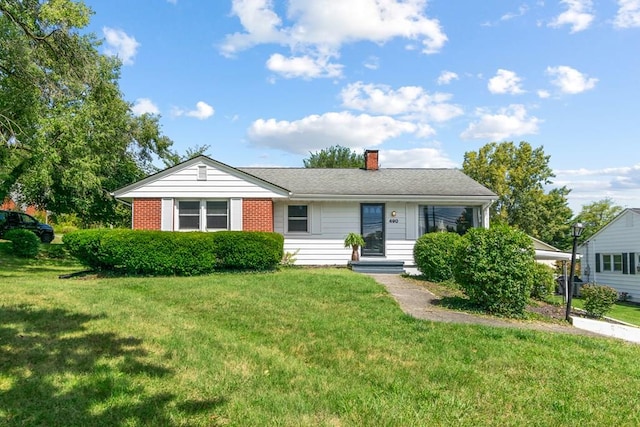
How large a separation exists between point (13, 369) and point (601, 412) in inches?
212

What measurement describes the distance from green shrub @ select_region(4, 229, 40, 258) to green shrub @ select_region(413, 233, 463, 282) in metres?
15.7

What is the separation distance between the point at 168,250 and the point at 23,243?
996 centimetres

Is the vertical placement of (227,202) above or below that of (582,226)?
above

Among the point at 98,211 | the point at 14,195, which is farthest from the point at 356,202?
the point at 14,195

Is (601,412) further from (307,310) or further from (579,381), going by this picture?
(307,310)

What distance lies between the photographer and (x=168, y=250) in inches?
466

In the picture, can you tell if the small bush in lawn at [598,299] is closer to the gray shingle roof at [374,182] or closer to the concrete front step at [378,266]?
the gray shingle roof at [374,182]

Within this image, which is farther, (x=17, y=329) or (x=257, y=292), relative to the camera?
(x=257, y=292)

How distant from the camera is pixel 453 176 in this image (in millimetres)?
17469

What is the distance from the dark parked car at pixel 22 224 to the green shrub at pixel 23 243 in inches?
223

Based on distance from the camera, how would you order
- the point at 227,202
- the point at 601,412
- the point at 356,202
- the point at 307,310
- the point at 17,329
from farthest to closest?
the point at 356,202
the point at 227,202
the point at 307,310
the point at 17,329
the point at 601,412

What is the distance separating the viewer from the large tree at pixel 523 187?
37156 millimetres

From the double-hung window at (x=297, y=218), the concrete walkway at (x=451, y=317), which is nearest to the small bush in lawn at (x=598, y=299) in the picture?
the concrete walkway at (x=451, y=317)

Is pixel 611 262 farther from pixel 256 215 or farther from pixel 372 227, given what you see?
pixel 256 215
